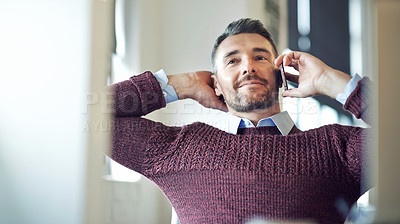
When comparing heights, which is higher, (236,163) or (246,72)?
(246,72)

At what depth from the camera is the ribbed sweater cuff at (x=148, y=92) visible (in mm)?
510

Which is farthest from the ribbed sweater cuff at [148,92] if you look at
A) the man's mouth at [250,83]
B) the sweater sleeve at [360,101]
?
the sweater sleeve at [360,101]

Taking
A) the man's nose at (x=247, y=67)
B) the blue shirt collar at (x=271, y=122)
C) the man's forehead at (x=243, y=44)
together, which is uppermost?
Answer: the man's forehead at (x=243, y=44)

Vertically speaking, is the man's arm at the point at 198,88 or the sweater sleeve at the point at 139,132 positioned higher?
the man's arm at the point at 198,88

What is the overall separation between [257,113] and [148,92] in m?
0.15

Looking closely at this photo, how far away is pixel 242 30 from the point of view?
0.51m

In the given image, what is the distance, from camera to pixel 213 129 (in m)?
0.56

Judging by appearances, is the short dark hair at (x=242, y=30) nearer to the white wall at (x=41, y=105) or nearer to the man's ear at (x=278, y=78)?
the man's ear at (x=278, y=78)

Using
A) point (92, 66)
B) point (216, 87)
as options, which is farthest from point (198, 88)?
point (92, 66)

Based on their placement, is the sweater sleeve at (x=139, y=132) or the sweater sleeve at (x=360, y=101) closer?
the sweater sleeve at (x=360, y=101)

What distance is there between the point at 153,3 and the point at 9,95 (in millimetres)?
198

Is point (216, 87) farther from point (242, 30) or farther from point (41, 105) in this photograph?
point (41, 105)

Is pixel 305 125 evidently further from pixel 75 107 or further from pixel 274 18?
pixel 75 107

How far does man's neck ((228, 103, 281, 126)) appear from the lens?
515 millimetres
